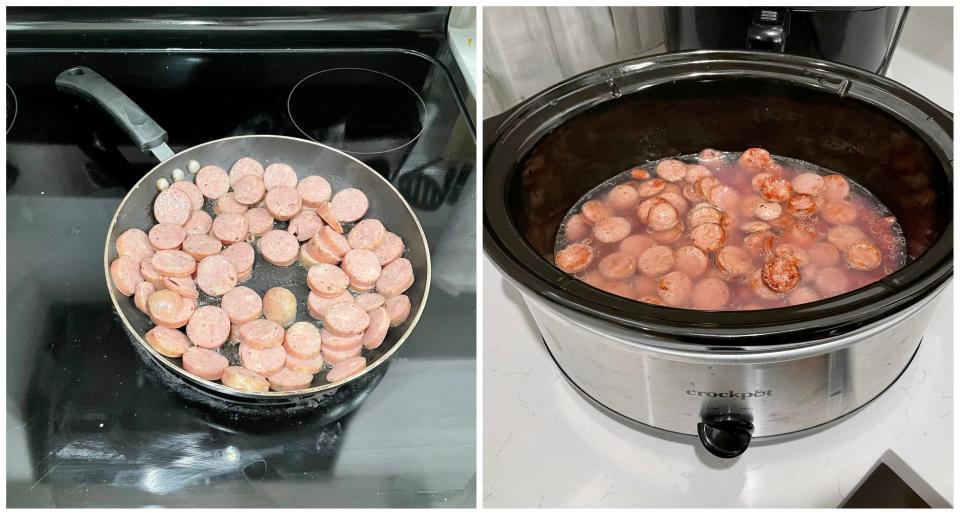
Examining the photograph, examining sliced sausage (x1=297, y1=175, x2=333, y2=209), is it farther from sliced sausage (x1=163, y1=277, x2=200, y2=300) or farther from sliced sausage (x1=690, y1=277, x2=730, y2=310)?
sliced sausage (x1=690, y1=277, x2=730, y2=310)

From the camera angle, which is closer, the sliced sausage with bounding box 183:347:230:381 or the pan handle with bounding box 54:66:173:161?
the sliced sausage with bounding box 183:347:230:381

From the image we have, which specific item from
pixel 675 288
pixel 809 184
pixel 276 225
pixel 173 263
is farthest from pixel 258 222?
pixel 809 184

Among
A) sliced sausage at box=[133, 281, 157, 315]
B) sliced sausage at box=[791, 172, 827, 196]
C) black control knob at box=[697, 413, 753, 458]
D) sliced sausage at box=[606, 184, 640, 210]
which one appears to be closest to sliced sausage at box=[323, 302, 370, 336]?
sliced sausage at box=[133, 281, 157, 315]

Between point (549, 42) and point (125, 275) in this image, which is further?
point (549, 42)

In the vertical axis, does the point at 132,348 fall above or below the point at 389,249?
below

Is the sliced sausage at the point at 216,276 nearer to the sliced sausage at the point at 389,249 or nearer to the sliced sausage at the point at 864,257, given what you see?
the sliced sausage at the point at 389,249

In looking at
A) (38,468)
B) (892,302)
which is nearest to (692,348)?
(892,302)

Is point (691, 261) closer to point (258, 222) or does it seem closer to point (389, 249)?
point (389, 249)
